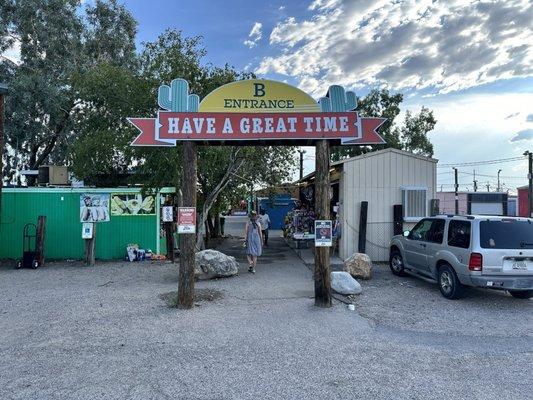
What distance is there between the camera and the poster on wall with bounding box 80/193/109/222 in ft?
42.3

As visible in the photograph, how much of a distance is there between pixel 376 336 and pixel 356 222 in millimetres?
7363

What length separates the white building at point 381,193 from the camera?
A: 1328 centimetres

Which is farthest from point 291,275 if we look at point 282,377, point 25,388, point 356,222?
point 25,388

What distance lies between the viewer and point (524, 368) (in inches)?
197

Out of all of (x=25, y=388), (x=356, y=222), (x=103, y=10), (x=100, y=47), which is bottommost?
(x=25, y=388)

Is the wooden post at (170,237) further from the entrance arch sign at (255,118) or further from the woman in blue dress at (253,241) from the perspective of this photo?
the entrance arch sign at (255,118)

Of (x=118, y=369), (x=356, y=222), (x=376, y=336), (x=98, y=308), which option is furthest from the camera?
(x=356, y=222)

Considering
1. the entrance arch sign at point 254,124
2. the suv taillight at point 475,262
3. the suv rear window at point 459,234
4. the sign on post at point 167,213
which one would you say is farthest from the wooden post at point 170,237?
the suv taillight at point 475,262

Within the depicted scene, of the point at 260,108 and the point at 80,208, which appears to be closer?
the point at 260,108

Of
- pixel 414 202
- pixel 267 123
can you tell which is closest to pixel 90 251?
pixel 267 123

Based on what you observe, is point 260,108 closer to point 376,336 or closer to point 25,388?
point 376,336

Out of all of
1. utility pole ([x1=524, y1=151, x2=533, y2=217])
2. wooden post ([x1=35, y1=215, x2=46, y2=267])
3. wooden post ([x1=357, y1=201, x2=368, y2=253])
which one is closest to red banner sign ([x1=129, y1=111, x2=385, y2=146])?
wooden post ([x1=357, y1=201, x2=368, y2=253])

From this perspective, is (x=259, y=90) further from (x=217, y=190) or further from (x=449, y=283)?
(x=217, y=190)

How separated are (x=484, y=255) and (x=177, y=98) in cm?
633
